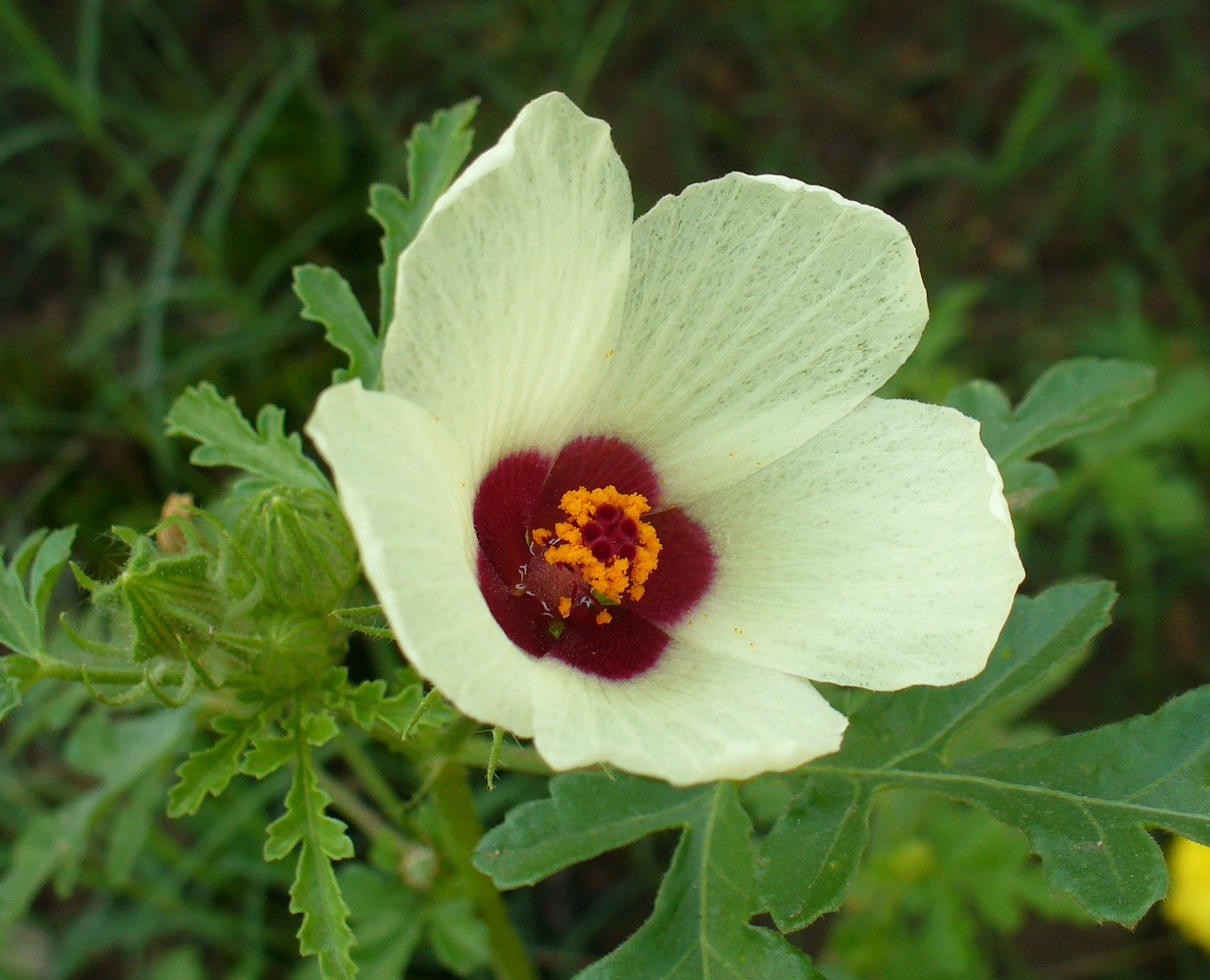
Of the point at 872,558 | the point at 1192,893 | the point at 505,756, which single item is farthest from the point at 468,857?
the point at 1192,893

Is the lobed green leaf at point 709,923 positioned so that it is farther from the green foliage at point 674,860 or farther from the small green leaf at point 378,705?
the small green leaf at point 378,705

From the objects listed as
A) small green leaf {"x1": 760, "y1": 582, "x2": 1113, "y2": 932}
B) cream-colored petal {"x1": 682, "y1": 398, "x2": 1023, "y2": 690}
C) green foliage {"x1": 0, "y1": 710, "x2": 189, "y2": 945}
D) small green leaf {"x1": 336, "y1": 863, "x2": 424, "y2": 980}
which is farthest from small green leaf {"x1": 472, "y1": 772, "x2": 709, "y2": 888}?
green foliage {"x1": 0, "y1": 710, "x2": 189, "y2": 945}

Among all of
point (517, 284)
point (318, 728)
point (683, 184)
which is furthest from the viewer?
point (683, 184)

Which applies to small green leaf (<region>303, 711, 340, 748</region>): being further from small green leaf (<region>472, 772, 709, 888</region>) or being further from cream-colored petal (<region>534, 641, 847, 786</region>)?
cream-colored petal (<region>534, 641, 847, 786</region>)

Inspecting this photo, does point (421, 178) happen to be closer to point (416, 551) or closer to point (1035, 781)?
point (416, 551)

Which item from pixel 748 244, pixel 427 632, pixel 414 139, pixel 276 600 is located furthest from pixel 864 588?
pixel 414 139

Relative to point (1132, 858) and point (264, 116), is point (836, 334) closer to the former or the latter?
point (1132, 858)
